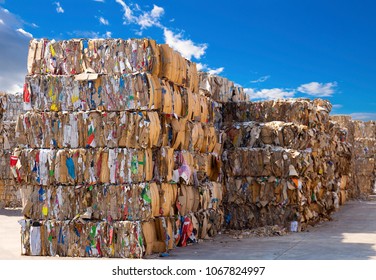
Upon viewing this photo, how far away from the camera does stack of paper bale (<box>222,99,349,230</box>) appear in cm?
1386

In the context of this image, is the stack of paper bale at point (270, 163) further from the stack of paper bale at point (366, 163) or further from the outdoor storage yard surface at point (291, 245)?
the stack of paper bale at point (366, 163)

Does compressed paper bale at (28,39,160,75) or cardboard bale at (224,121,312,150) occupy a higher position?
compressed paper bale at (28,39,160,75)

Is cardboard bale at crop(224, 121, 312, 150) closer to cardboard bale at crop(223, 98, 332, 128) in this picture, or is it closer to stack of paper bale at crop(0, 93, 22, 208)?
cardboard bale at crop(223, 98, 332, 128)

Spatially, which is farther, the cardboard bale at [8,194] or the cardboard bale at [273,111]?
the cardboard bale at [8,194]

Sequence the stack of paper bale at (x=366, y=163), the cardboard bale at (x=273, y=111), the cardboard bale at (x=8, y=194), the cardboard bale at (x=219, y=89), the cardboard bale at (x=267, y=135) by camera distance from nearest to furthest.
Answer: the cardboard bale at (x=219, y=89), the cardboard bale at (x=267, y=135), the cardboard bale at (x=273, y=111), the cardboard bale at (x=8, y=194), the stack of paper bale at (x=366, y=163)

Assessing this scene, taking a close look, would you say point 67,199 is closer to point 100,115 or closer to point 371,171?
point 100,115

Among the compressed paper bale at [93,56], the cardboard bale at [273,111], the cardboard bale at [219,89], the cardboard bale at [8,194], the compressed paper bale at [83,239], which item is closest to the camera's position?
the compressed paper bale at [83,239]

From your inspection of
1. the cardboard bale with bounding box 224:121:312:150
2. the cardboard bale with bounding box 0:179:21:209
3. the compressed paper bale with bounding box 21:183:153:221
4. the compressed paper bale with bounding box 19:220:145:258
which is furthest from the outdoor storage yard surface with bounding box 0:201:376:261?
the cardboard bale with bounding box 0:179:21:209

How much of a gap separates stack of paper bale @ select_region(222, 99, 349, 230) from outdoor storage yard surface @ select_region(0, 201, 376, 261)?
0.89 metres

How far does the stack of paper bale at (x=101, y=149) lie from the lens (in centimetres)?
1003

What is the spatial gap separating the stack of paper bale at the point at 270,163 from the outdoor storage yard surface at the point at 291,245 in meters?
0.89

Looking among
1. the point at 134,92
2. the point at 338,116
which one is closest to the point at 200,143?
the point at 134,92

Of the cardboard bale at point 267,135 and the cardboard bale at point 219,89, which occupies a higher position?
the cardboard bale at point 219,89

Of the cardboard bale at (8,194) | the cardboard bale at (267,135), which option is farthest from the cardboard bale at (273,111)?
the cardboard bale at (8,194)
